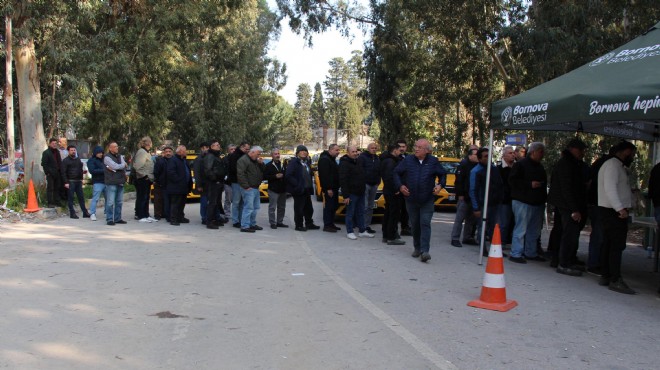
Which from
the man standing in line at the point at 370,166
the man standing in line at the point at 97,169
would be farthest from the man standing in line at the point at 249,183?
the man standing in line at the point at 97,169

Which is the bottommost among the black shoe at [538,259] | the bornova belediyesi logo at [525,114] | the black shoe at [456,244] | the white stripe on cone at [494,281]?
the black shoe at [538,259]

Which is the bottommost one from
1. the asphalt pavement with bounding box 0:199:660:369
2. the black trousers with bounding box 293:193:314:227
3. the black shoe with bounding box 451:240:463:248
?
the asphalt pavement with bounding box 0:199:660:369

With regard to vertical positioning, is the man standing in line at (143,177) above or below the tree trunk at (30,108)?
below

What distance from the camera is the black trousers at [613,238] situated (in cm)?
648

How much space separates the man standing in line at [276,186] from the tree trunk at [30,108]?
7550 millimetres

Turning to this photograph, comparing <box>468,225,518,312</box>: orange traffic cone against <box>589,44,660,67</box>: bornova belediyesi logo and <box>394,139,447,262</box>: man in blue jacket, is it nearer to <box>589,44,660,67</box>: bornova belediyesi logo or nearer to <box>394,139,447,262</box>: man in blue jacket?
<box>394,139,447,262</box>: man in blue jacket

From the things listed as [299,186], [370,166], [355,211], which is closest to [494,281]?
[355,211]

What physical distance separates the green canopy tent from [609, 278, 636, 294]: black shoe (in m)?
2.01

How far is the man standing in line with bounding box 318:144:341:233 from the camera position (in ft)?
35.7

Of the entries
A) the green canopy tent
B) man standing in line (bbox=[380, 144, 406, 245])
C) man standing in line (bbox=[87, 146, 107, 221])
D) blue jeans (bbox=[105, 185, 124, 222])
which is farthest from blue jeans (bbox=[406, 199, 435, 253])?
man standing in line (bbox=[87, 146, 107, 221])

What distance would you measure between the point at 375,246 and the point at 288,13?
1932cm

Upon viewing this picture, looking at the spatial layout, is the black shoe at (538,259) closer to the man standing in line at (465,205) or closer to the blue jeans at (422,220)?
the man standing in line at (465,205)

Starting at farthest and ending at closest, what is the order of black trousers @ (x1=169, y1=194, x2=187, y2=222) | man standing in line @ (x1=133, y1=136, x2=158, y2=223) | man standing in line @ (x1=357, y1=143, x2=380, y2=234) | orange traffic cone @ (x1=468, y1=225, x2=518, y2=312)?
1. man standing in line @ (x1=133, y1=136, x2=158, y2=223)
2. black trousers @ (x1=169, y1=194, x2=187, y2=222)
3. man standing in line @ (x1=357, y1=143, x2=380, y2=234)
4. orange traffic cone @ (x1=468, y1=225, x2=518, y2=312)

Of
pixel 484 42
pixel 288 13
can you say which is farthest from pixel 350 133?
pixel 484 42
